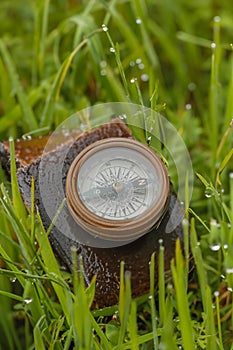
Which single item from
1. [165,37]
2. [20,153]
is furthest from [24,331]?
[165,37]

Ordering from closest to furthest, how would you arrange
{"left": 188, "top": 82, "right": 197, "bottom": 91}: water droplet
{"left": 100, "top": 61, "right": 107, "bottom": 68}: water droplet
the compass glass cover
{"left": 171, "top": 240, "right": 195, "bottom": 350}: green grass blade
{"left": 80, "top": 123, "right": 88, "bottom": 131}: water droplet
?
{"left": 171, "top": 240, "right": 195, "bottom": 350}: green grass blade → the compass glass cover → {"left": 80, "top": 123, "right": 88, "bottom": 131}: water droplet → {"left": 100, "top": 61, "right": 107, "bottom": 68}: water droplet → {"left": 188, "top": 82, "right": 197, "bottom": 91}: water droplet

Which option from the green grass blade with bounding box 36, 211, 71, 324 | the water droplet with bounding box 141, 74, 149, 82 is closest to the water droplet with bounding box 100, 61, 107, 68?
the water droplet with bounding box 141, 74, 149, 82

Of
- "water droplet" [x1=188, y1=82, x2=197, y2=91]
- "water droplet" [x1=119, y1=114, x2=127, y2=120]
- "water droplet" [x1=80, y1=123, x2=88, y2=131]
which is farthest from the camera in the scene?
"water droplet" [x1=188, y1=82, x2=197, y2=91]

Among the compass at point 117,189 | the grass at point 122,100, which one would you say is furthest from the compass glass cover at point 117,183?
the grass at point 122,100

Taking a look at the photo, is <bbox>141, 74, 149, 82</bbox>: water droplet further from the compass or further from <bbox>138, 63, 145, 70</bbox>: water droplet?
the compass

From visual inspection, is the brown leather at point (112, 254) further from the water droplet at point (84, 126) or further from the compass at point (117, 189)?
the water droplet at point (84, 126)

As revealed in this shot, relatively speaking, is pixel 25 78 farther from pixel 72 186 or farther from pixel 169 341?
pixel 169 341

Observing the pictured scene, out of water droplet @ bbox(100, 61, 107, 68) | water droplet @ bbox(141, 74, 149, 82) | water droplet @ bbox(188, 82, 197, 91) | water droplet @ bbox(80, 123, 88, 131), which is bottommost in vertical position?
water droplet @ bbox(80, 123, 88, 131)

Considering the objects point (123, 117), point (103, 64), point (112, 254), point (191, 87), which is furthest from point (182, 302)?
point (191, 87)
